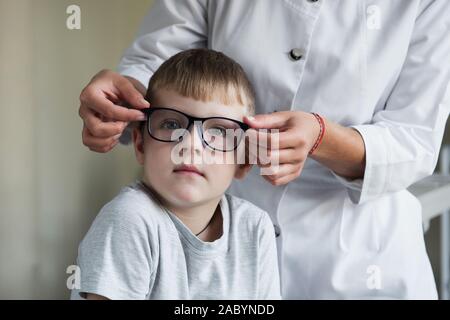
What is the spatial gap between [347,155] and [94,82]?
0.33 m

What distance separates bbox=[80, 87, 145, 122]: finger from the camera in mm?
706

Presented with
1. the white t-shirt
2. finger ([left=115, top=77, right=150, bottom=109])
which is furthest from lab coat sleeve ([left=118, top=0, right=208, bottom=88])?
the white t-shirt

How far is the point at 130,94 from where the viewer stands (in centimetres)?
74

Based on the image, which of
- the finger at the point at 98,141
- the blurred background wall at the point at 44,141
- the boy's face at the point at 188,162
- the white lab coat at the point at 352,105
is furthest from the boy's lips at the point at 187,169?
the blurred background wall at the point at 44,141

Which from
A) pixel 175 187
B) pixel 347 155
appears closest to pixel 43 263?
pixel 175 187

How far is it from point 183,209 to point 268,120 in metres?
0.15

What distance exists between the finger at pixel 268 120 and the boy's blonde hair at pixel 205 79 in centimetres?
5

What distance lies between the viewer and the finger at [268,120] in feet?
2.26

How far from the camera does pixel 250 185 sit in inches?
35.5

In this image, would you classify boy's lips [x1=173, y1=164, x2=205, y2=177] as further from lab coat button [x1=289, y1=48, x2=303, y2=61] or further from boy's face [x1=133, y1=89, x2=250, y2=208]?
lab coat button [x1=289, y1=48, x2=303, y2=61]

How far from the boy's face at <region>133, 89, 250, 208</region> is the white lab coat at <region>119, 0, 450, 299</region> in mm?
147

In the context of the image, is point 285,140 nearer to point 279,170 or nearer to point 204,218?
point 279,170

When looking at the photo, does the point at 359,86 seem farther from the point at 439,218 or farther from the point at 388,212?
the point at 439,218

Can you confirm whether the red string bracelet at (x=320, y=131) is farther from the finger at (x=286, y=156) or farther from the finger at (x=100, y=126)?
the finger at (x=100, y=126)
